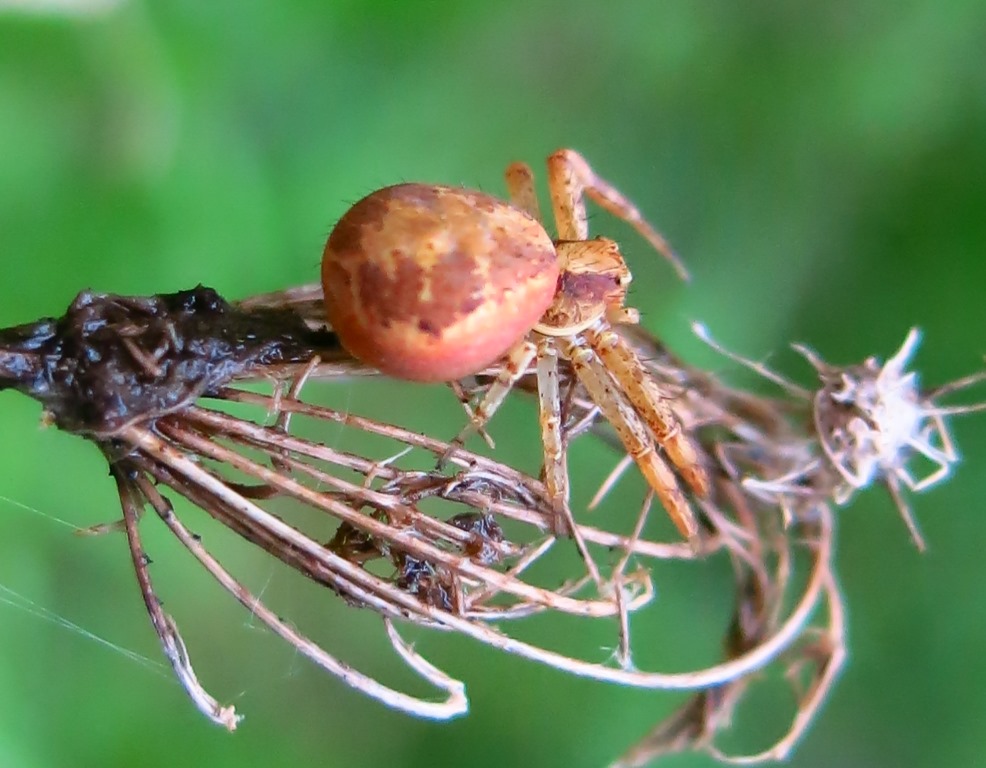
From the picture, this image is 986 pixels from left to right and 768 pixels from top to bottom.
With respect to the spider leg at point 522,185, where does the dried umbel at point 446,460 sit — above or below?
below

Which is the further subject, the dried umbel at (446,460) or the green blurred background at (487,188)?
the green blurred background at (487,188)

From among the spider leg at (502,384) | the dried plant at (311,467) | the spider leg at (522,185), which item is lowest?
the dried plant at (311,467)

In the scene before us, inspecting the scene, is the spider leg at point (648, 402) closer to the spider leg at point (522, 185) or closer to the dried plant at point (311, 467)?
the dried plant at point (311, 467)

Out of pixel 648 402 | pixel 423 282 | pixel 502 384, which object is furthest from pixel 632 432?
pixel 423 282

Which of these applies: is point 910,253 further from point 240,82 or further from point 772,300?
point 240,82

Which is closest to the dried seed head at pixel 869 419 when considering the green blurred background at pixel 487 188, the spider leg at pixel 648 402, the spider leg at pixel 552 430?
the spider leg at pixel 648 402

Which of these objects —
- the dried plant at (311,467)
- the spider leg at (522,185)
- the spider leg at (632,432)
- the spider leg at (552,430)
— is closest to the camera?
the dried plant at (311,467)
